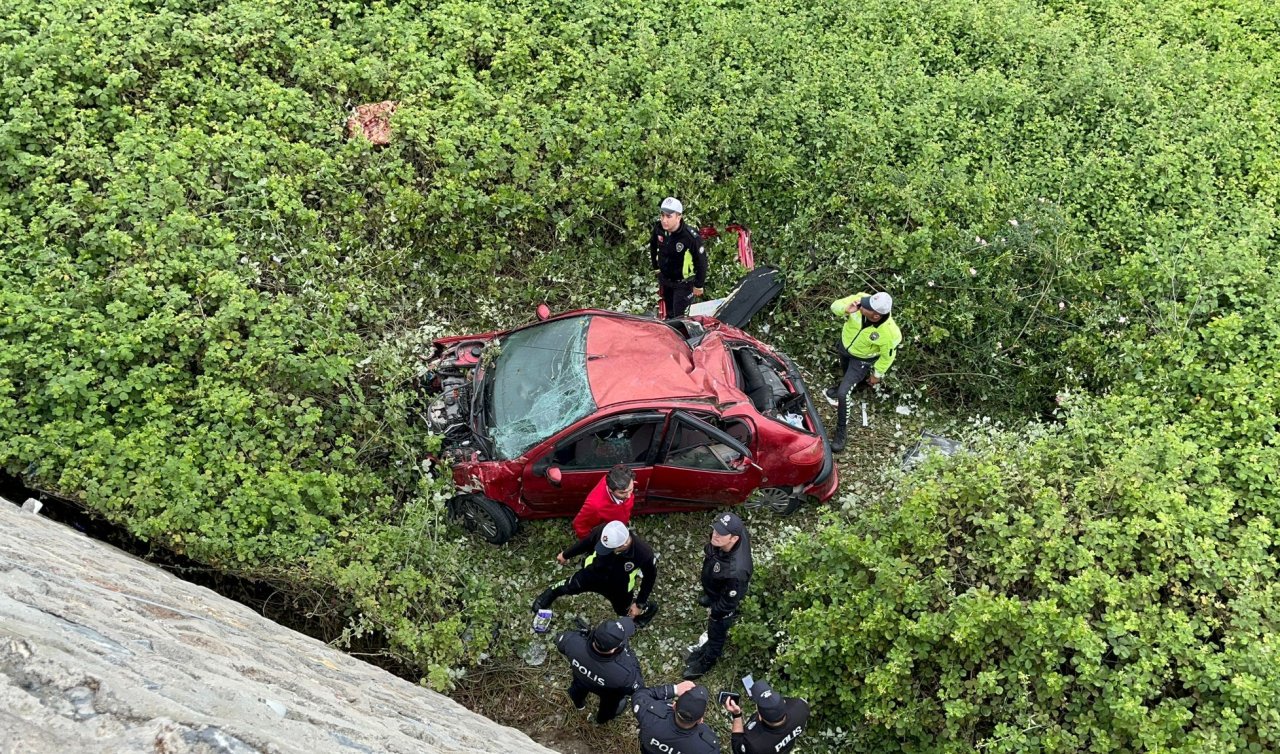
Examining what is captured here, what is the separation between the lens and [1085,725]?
5.68 m

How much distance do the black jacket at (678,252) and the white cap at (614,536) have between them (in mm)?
2976

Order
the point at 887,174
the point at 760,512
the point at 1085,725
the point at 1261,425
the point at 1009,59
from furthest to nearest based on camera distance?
the point at 1009,59, the point at 887,174, the point at 760,512, the point at 1261,425, the point at 1085,725

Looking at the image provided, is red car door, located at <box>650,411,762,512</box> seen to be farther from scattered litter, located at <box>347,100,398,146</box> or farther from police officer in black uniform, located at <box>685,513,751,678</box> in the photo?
scattered litter, located at <box>347,100,398,146</box>

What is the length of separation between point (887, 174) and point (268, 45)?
649 centimetres

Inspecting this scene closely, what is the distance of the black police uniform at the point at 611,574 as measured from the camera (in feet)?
20.8

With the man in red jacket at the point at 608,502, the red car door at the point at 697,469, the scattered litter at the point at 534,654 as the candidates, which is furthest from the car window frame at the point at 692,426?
the scattered litter at the point at 534,654

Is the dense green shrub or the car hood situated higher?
the car hood

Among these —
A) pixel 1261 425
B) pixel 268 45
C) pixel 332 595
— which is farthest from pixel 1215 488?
pixel 268 45

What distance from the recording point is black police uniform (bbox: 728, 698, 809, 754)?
5.62 m

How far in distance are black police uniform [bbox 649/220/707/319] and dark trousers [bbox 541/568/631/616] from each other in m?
2.99

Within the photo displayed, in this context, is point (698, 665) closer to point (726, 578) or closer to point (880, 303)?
point (726, 578)

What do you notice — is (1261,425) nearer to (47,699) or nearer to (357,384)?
(357,384)

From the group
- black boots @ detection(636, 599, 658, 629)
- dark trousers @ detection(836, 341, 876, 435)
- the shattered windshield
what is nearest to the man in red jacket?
the shattered windshield

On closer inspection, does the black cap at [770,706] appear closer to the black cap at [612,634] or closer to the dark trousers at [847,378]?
the black cap at [612,634]
